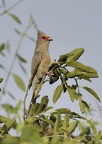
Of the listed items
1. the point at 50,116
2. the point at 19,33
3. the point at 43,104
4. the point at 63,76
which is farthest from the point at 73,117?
the point at 19,33

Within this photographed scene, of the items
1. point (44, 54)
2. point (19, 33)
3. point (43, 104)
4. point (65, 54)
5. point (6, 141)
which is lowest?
point (6, 141)

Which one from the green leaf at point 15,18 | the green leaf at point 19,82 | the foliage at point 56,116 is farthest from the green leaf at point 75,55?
the green leaf at point 19,82

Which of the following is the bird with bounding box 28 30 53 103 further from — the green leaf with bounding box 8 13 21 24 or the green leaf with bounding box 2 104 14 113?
the green leaf with bounding box 2 104 14 113

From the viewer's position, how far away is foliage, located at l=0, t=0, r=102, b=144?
29.7 inches

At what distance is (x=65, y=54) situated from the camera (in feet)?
7.88

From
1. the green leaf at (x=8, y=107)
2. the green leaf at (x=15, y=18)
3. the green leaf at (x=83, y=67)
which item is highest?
the green leaf at (x=83, y=67)

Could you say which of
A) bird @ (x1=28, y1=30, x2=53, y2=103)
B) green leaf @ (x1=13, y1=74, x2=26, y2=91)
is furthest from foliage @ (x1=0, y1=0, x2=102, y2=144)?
bird @ (x1=28, y1=30, x2=53, y2=103)

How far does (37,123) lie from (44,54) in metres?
4.38

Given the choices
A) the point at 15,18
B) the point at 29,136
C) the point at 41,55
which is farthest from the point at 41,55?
the point at 29,136

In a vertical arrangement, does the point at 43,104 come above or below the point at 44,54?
below

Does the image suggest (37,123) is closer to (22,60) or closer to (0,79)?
(0,79)

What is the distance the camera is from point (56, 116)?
5.94 ft

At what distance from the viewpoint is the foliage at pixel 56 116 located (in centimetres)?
75

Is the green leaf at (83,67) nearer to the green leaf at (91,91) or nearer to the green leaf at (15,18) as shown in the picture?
the green leaf at (91,91)
